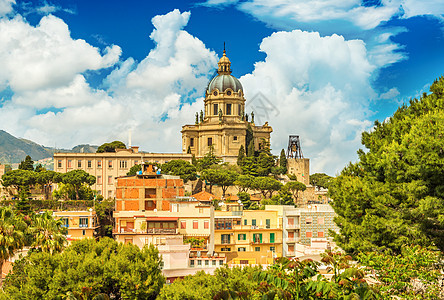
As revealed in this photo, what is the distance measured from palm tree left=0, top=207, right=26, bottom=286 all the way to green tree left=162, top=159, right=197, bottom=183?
184ft

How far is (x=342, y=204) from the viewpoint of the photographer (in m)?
27.1

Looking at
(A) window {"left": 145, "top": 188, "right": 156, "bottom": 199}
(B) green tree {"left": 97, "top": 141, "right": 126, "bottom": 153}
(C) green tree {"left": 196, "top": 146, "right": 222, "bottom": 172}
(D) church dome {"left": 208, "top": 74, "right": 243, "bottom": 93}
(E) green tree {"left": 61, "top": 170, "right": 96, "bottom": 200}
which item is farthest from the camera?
(D) church dome {"left": 208, "top": 74, "right": 243, "bottom": 93}

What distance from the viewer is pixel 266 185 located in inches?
3457

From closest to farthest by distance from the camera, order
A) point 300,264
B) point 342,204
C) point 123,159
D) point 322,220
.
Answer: point 300,264
point 342,204
point 322,220
point 123,159

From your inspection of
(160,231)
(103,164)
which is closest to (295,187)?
(103,164)

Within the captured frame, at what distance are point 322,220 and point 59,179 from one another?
43.5 metres

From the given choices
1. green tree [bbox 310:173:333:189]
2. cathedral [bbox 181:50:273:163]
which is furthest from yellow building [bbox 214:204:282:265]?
green tree [bbox 310:173:333:189]

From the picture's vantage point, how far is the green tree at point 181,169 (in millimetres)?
86625

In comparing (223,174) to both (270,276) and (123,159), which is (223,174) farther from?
(270,276)

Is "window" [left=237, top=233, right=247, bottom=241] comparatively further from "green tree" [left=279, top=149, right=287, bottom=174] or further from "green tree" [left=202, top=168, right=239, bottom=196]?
"green tree" [left=279, top=149, right=287, bottom=174]

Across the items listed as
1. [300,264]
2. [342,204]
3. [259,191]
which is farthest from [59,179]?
[300,264]

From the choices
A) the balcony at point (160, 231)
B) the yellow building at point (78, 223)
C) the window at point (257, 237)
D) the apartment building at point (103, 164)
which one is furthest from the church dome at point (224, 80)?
the balcony at point (160, 231)

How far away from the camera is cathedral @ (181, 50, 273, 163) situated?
10394cm

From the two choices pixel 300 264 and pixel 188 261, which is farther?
pixel 188 261
